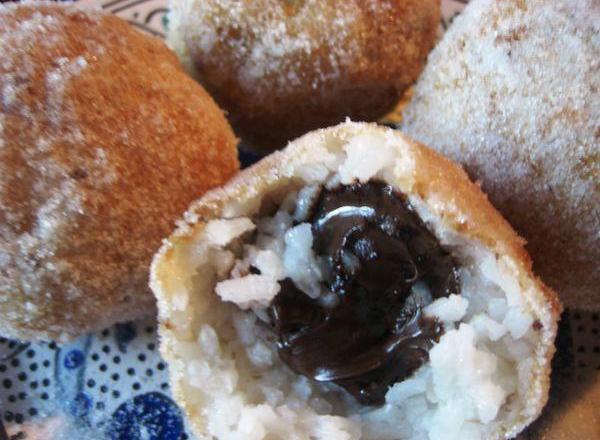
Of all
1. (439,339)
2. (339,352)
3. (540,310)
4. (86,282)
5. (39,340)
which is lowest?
(39,340)

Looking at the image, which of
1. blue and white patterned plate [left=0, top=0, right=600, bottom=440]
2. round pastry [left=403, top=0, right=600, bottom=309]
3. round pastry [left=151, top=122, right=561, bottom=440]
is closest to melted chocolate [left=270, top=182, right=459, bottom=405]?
round pastry [left=151, top=122, right=561, bottom=440]

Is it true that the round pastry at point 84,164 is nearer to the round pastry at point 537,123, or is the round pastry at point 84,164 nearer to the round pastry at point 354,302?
the round pastry at point 354,302

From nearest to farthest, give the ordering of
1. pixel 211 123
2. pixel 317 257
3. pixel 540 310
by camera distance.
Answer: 1. pixel 540 310
2. pixel 317 257
3. pixel 211 123

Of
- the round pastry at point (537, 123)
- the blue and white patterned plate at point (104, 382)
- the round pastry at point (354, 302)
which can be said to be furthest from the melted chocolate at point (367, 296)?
the blue and white patterned plate at point (104, 382)

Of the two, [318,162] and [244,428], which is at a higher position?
[318,162]

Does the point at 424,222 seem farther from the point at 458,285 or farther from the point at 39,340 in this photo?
the point at 39,340

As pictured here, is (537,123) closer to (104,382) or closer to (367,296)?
(367,296)

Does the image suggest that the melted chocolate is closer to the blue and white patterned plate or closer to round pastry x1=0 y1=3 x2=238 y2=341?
round pastry x1=0 y1=3 x2=238 y2=341

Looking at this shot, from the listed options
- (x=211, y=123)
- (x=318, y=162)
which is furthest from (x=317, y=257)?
(x=211, y=123)
